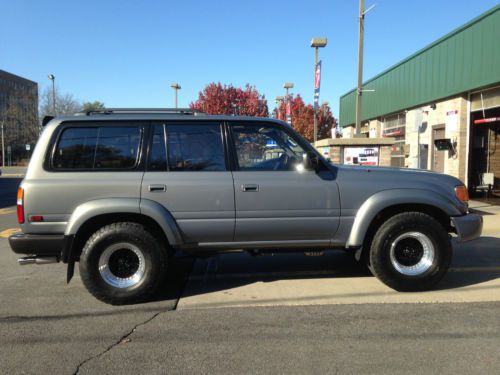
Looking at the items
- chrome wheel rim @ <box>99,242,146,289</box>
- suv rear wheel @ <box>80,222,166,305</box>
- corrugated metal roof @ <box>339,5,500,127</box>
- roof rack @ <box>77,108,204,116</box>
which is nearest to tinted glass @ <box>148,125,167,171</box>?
roof rack @ <box>77,108,204,116</box>

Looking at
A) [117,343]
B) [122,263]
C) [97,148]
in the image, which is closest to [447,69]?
[97,148]

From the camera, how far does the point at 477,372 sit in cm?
320

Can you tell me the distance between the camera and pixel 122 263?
480cm

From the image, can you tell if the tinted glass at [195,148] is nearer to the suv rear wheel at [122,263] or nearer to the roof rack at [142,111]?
the roof rack at [142,111]

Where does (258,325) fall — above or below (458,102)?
below

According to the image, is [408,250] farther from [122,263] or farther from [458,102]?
[458,102]

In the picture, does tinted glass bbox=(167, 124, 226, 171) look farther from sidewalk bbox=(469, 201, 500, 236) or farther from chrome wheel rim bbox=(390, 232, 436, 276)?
sidewalk bbox=(469, 201, 500, 236)

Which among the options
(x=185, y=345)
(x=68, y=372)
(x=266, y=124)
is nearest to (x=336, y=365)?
(x=185, y=345)

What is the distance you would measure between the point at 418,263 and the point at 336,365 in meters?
2.21

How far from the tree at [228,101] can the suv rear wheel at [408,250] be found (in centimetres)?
3390

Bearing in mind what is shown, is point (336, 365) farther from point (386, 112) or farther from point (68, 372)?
point (386, 112)

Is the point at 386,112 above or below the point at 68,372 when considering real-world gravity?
above

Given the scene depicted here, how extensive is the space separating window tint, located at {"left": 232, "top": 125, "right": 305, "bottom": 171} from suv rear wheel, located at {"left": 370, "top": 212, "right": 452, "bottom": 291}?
130cm

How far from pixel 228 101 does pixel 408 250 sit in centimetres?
3538
